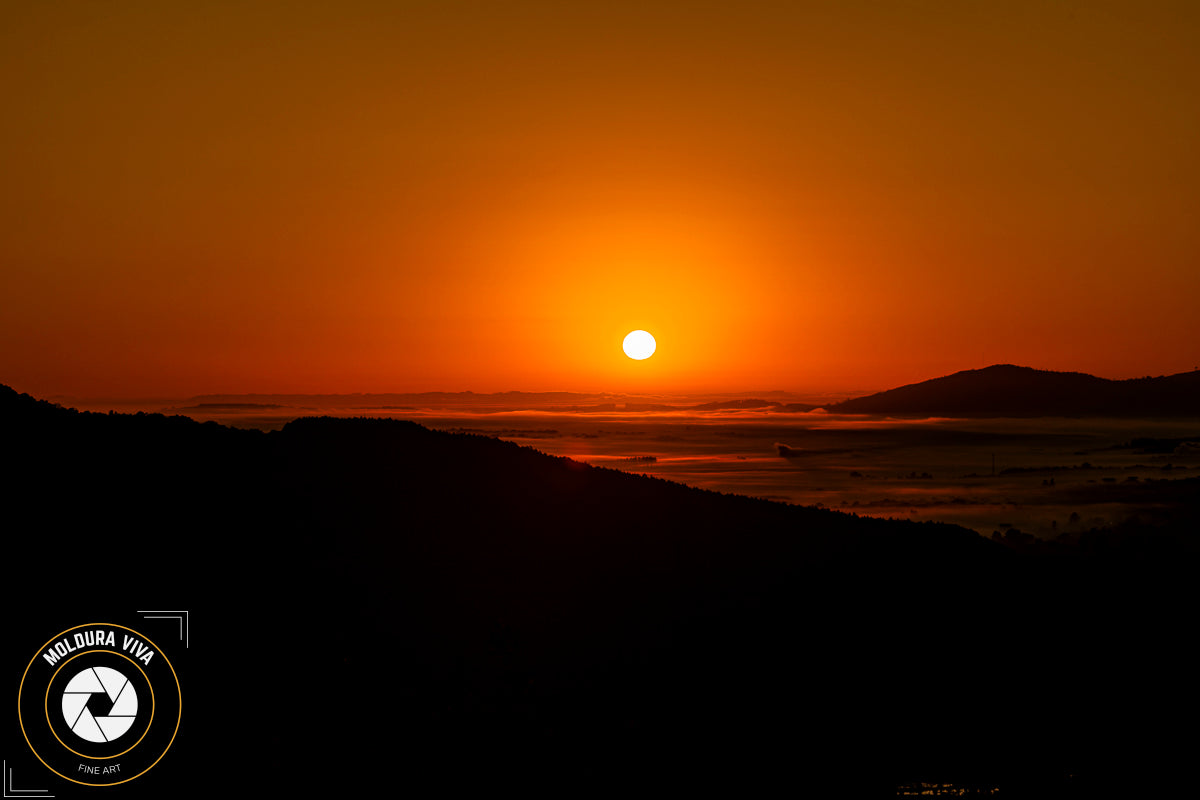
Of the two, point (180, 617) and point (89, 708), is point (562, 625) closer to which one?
point (180, 617)

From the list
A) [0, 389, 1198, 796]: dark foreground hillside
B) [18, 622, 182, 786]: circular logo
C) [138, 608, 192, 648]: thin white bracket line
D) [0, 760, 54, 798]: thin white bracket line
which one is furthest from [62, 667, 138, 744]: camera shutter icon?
[138, 608, 192, 648]: thin white bracket line

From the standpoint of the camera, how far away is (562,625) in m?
14.8

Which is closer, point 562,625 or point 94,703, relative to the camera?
point 94,703

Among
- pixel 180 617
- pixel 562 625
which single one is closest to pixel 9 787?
pixel 180 617

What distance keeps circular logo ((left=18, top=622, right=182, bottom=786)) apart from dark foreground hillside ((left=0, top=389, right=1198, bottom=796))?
3.32 ft

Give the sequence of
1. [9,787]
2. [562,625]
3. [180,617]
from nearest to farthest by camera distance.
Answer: [9,787], [180,617], [562,625]

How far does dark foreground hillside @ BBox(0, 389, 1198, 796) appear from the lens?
11.5 metres

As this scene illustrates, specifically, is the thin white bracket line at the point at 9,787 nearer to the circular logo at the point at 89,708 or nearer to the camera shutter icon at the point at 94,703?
the circular logo at the point at 89,708

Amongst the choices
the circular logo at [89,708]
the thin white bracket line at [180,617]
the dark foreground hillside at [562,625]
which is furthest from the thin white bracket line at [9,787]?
the thin white bracket line at [180,617]

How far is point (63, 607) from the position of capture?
1196 centimetres

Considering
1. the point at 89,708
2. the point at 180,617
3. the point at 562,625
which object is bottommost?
the point at 562,625

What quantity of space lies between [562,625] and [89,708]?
24.3 feet

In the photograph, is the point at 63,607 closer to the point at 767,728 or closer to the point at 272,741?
the point at 272,741

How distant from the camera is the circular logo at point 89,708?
30.9 ft
